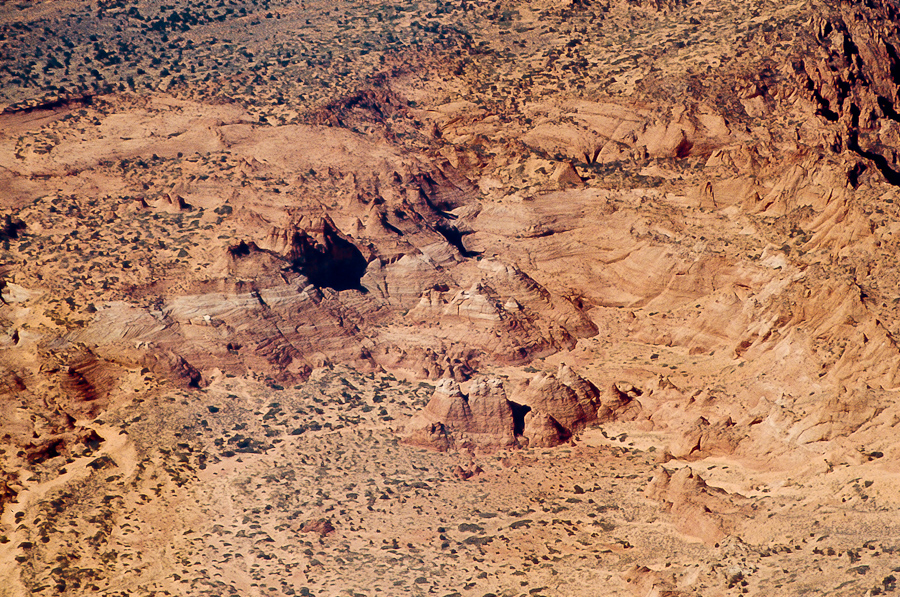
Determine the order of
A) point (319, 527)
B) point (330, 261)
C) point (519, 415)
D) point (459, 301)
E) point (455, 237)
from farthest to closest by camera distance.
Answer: point (455, 237) → point (330, 261) → point (459, 301) → point (519, 415) → point (319, 527)

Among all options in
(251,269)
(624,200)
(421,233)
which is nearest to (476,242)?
(421,233)

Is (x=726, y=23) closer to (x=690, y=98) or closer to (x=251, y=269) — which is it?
(x=690, y=98)

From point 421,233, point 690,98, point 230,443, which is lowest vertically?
point 230,443

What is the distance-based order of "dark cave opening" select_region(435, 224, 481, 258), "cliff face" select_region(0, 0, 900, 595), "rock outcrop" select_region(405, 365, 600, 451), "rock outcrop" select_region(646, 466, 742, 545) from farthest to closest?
"dark cave opening" select_region(435, 224, 481, 258) → "rock outcrop" select_region(405, 365, 600, 451) → "cliff face" select_region(0, 0, 900, 595) → "rock outcrop" select_region(646, 466, 742, 545)

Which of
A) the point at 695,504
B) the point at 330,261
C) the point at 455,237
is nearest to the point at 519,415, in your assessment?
the point at 695,504

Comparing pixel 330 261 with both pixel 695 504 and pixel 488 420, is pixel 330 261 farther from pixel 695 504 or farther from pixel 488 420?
pixel 695 504

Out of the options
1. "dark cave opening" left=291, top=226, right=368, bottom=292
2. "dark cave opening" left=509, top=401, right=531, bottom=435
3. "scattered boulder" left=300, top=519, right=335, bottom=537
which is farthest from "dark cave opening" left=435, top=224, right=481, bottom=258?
"scattered boulder" left=300, top=519, right=335, bottom=537

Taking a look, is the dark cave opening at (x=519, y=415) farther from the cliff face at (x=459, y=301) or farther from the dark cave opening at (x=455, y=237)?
the dark cave opening at (x=455, y=237)

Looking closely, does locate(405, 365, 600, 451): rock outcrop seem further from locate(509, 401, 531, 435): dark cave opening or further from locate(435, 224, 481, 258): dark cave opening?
locate(435, 224, 481, 258): dark cave opening
